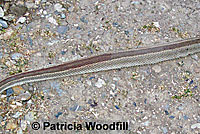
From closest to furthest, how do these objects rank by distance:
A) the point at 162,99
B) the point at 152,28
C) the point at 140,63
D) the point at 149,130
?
the point at 149,130 < the point at 162,99 < the point at 140,63 < the point at 152,28

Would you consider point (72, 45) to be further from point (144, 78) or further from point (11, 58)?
point (144, 78)

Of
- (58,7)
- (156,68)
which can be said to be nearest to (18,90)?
(58,7)

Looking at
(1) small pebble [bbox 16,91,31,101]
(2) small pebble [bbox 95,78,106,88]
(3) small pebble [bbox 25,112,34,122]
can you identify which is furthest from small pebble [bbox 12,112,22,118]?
(2) small pebble [bbox 95,78,106,88]

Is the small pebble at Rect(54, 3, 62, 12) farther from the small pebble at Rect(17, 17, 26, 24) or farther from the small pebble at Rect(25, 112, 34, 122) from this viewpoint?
the small pebble at Rect(25, 112, 34, 122)

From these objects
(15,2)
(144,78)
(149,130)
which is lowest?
(149,130)

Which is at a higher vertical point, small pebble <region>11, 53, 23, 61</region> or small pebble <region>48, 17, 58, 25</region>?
small pebble <region>48, 17, 58, 25</region>

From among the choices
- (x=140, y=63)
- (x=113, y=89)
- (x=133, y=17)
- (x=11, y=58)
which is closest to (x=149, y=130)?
(x=113, y=89)

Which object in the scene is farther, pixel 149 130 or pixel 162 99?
pixel 162 99

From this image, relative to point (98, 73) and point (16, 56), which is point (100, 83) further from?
point (16, 56)
